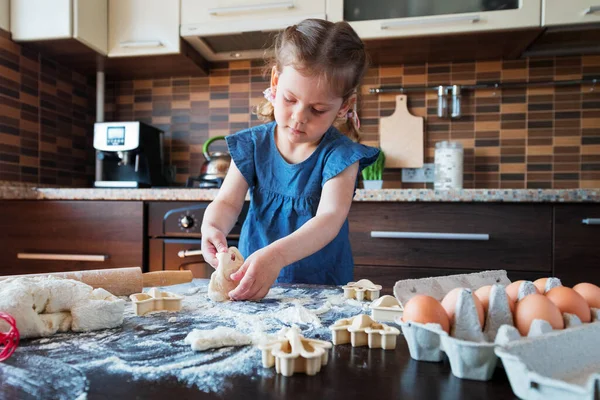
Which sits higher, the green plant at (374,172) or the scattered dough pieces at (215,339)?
the green plant at (374,172)

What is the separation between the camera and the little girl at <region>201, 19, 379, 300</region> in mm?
886

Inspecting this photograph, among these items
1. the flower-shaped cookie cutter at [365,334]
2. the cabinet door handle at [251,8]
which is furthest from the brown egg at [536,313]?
the cabinet door handle at [251,8]

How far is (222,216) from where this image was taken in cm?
110

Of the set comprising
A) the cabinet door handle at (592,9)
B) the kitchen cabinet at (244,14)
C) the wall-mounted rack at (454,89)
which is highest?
the kitchen cabinet at (244,14)

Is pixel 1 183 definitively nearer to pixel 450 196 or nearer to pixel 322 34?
pixel 322 34

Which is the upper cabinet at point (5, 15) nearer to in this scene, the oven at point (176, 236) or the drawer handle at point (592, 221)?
the oven at point (176, 236)

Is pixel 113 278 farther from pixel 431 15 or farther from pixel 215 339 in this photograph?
pixel 431 15

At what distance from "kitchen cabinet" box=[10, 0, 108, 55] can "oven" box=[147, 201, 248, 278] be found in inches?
31.5

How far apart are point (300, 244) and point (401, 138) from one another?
4.76 ft

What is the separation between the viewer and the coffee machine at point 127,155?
6.77 feet

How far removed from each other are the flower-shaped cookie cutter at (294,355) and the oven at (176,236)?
1.36 m

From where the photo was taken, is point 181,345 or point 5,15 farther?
point 5,15

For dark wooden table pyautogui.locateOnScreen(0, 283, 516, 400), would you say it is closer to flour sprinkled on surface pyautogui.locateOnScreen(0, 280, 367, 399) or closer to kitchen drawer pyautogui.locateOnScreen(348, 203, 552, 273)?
flour sprinkled on surface pyautogui.locateOnScreen(0, 280, 367, 399)

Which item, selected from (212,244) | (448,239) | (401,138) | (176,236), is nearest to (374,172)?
(401,138)
